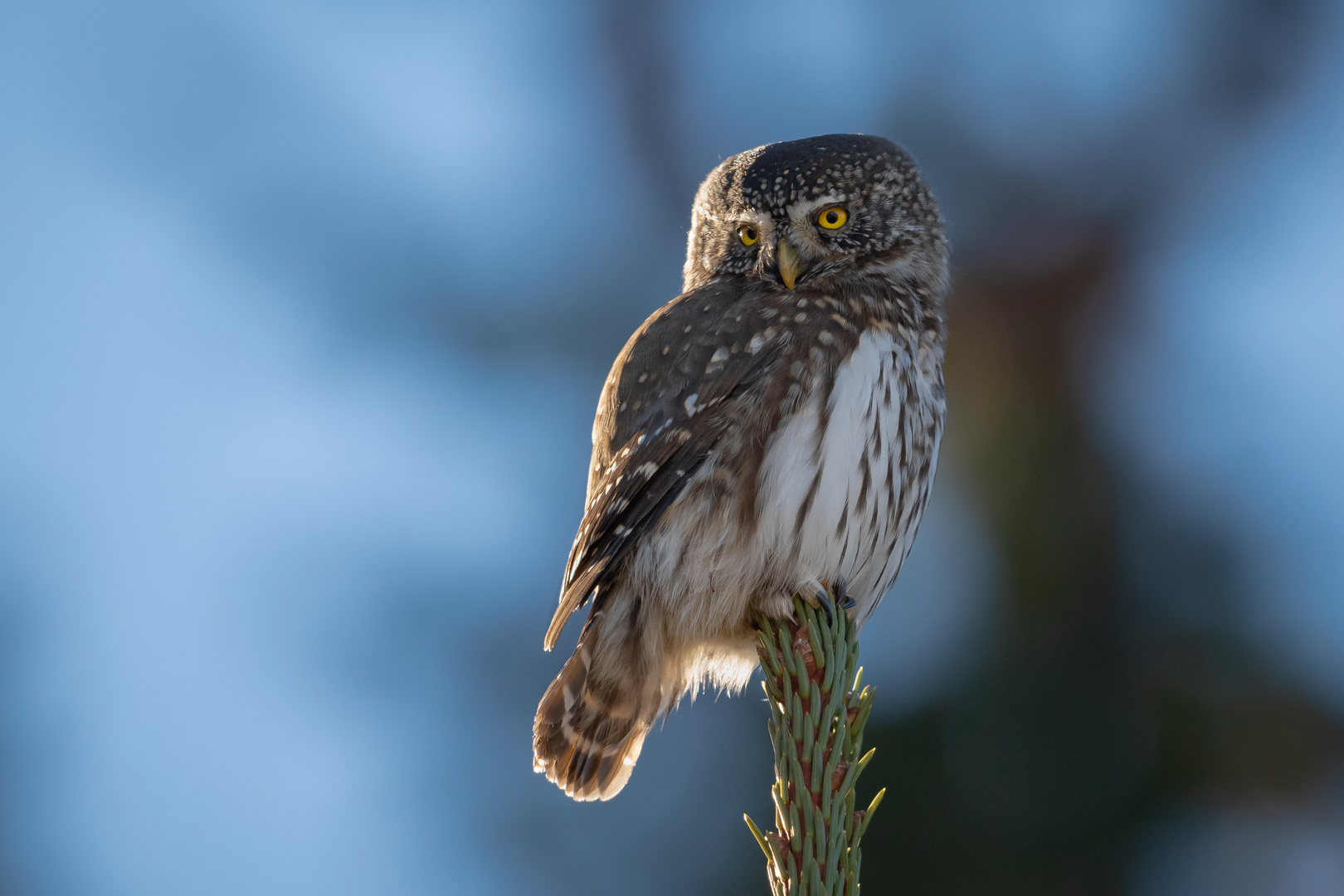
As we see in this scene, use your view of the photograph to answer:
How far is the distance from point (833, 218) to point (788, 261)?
0.22 metres

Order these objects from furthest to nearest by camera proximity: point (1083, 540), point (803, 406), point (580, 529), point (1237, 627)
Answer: point (1083, 540)
point (1237, 627)
point (580, 529)
point (803, 406)

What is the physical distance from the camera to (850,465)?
234 centimetres

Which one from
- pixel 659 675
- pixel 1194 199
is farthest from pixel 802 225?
pixel 1194 199

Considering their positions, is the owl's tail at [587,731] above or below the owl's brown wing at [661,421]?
below

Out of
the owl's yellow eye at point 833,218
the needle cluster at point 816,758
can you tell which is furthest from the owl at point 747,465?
the needle cluster at point 816,758

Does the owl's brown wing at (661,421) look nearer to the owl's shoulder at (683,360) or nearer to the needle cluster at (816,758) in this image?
the owl's shoulder at (683,360)

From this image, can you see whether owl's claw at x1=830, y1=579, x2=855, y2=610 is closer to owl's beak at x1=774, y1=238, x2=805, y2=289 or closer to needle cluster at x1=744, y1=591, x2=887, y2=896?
needle cluster at x1=744, y1=591, x2=887, y2=896

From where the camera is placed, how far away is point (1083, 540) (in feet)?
16.4

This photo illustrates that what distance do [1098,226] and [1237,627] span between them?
8.72ft

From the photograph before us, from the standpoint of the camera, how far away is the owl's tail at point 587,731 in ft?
8.11

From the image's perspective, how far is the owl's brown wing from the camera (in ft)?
7.73

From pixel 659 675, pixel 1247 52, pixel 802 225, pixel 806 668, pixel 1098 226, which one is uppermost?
pixel 1247 52

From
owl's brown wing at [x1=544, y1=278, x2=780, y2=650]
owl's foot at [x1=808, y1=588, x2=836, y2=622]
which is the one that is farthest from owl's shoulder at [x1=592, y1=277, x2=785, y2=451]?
owl's foot at [x1=808, y1=588, x2=836, y2=622]

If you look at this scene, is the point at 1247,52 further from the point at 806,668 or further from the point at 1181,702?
the point at 806,668
